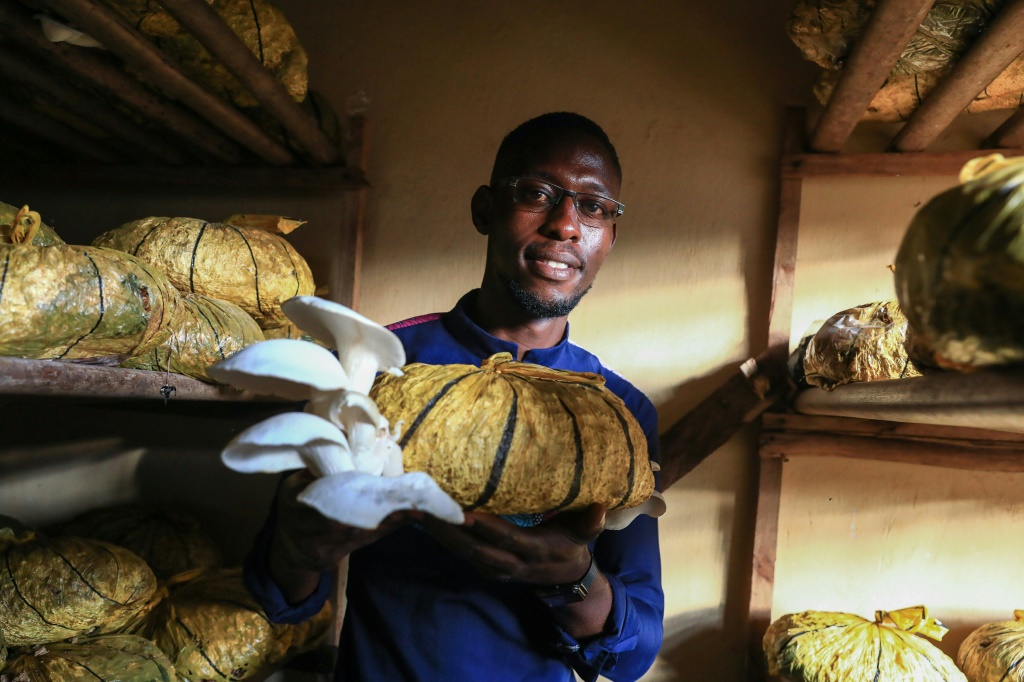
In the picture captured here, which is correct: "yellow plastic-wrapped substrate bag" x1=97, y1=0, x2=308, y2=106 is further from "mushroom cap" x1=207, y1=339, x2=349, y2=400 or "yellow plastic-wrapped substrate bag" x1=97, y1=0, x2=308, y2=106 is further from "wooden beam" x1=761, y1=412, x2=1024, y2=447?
"wooden beam" x1=761, y1=412, x2=1024, y2=447

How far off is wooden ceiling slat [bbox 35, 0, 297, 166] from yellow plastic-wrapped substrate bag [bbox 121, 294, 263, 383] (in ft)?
1.31

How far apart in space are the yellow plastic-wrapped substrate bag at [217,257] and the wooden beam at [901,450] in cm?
122

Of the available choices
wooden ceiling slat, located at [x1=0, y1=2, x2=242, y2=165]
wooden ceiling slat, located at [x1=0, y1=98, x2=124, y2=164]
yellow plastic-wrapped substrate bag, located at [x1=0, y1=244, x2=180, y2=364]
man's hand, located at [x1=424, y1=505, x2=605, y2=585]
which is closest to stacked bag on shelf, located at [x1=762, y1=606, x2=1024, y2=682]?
man's hand, located at [x1=424, y1=505, x2=605, y2=585]

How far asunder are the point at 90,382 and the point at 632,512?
72 cm

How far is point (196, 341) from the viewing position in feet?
4.59

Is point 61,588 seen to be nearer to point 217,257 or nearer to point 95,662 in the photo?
point 95,662

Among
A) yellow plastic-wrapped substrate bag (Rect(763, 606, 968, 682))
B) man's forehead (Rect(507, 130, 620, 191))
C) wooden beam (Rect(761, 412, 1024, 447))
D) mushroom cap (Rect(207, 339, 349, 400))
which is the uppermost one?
man's forehead (Rect(507, 130, 620, 191))

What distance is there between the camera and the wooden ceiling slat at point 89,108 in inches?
54.5

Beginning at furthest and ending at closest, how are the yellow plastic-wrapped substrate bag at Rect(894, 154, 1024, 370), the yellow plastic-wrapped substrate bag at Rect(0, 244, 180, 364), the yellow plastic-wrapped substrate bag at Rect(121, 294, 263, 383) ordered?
1. the yellow plastic-wrapped substrate bag at Rect(121, 294, 263, 383)
2. the yellow plastic-wrapped substrate bag at Rect(0, 244, 180, 364)
3. the yellow plastic-wrapped substrate bag at Rect(894, 154, 1024, 370)

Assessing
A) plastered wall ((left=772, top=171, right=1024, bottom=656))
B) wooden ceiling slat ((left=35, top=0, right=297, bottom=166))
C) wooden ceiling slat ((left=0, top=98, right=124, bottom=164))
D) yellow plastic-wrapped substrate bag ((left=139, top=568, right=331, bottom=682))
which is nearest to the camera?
wooden ceiling slat ((left=35, top=0, right=297, bottom=166))

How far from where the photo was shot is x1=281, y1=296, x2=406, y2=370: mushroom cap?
0.57 metres

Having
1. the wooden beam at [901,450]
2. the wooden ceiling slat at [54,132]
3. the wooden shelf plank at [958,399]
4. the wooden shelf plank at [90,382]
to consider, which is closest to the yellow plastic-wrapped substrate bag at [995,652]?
the wooden beam at [901,450]

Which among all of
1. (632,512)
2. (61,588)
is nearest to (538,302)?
(632,512)

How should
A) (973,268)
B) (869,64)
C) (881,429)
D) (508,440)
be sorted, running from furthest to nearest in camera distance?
(881,429), (869,64), (508,440), (973,268)
